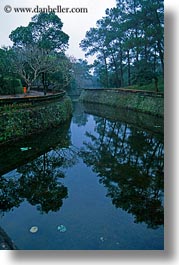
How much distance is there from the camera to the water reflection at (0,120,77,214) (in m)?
5.34

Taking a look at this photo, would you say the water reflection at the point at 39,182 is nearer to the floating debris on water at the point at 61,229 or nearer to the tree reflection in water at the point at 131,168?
the floating debris on water at the point at 61,229

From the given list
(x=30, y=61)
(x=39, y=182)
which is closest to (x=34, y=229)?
(x=39, y=182)

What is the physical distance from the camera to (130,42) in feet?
55.6

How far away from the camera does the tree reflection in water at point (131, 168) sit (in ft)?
16.0

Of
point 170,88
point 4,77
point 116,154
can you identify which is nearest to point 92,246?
point 170,88

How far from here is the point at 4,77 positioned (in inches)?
628

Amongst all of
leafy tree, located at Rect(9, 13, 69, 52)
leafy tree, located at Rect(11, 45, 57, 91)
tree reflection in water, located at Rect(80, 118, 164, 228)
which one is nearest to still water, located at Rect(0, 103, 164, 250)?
tree reflection in water, located at Rect(80, 118, 164, 228)

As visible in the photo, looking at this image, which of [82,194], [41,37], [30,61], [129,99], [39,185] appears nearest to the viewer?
[82,194]

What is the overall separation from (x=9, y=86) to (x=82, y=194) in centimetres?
1355

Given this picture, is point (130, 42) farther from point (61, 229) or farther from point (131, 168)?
point (61, 229)

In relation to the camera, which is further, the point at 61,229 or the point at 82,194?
the point at 82,194

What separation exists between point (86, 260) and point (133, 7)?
63.2ft

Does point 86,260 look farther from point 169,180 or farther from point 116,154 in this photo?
point 116,154

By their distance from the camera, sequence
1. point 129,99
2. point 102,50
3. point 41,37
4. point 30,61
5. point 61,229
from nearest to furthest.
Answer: point 61,229
point 30,61
point 41,37
point 129,99
point 102,50
